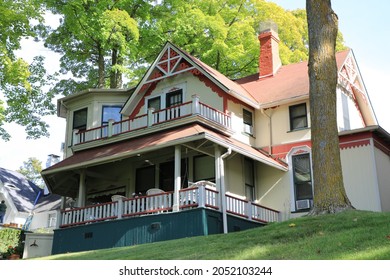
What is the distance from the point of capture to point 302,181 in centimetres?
2033

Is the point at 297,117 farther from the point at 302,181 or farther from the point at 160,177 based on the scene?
the point at 160,177

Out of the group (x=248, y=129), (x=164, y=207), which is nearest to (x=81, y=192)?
(x=164, y=207)

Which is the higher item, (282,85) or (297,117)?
(282,85)

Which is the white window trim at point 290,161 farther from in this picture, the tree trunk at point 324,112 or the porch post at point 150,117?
the tree trunk at point 324,112

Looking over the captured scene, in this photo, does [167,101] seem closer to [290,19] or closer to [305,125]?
[305,125]

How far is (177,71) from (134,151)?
4.79m

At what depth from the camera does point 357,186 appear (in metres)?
19.2

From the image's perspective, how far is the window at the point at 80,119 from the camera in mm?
25203

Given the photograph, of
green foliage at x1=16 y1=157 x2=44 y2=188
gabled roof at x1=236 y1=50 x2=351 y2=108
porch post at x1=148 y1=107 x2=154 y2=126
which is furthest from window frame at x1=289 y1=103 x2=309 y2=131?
green foliage at x1=16 y1=157 x2=44 y2=188

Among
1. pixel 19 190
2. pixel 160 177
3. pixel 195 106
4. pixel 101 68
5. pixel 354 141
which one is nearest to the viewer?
pixel 195 106

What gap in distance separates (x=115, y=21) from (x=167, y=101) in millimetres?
6109

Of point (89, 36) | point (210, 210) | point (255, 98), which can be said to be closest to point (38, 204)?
point (89, 36)

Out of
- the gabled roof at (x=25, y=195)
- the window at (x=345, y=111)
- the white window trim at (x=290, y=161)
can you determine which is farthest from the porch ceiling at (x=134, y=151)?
the gabled roof at (x=25, y=195)

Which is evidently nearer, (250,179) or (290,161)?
(290,161)
